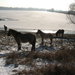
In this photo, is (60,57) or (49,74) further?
(60,57)

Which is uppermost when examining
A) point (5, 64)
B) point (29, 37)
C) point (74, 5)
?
point (74, 5)

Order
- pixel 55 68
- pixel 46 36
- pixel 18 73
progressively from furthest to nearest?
pixel 46 36
pixel 55 68
pixel 18 73

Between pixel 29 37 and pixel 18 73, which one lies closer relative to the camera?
pixel 18 73

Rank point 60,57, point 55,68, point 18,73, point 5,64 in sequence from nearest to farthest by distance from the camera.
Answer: point 18,73, point 55,68, point 5,64, point 60,57

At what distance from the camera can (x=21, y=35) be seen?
8.90 metres

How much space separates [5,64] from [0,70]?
2.38ft

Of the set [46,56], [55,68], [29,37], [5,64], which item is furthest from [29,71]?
[29,37]

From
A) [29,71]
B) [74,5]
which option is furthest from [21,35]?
[74,5]

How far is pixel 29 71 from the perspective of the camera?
4656mm

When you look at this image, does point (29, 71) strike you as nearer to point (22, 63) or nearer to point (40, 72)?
point (40, 72)

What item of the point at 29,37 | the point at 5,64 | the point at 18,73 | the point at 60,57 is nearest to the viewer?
the point at 18,73

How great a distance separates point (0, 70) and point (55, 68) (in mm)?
2452

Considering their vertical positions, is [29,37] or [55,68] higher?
[29,37]

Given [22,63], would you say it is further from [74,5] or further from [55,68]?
[74,5]
